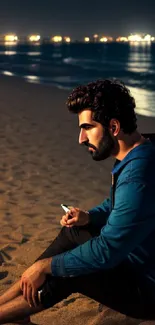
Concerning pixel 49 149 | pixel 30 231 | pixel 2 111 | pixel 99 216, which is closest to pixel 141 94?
pixel 2 111

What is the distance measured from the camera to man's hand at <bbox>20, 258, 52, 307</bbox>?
8.82 feet

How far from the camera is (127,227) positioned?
2420 mm

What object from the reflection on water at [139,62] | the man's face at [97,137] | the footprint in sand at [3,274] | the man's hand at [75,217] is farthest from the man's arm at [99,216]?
the reflection on water at [139,62]

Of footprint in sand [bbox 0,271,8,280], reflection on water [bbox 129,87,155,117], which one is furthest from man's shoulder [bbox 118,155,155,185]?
reflection on water [bbox 129,87,155,117]

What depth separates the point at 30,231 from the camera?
525cm

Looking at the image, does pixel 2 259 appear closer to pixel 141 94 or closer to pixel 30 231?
pixel 30 231

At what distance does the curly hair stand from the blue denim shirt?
170 millimetres

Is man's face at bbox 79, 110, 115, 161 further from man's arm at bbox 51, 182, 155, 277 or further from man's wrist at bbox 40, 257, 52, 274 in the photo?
man's wrist at bbox 40, 257, 52, 274

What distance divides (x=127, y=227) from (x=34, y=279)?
0.65 m

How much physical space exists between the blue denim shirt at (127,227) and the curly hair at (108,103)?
17 cm

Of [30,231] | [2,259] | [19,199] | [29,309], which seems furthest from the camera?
[19,199]

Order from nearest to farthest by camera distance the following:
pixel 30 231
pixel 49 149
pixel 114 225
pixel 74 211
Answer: pixel 114 225
pixel 74 211
pixel 30 231
pixel 49 149

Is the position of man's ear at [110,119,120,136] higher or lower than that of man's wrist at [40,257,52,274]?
higher

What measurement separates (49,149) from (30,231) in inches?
167
